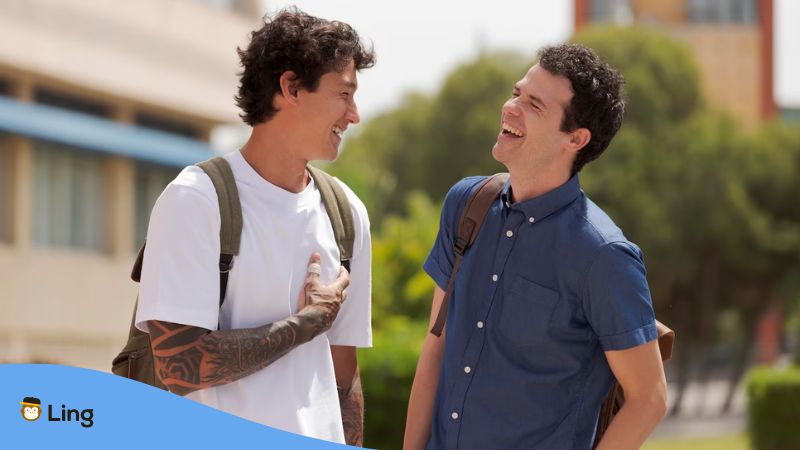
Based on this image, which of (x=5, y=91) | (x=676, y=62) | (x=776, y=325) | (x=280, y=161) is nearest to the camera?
(x=280, y=161)

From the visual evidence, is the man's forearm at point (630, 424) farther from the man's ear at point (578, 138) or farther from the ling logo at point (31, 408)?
the ling logo at point (31, 408)

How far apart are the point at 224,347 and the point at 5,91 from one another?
28128mm

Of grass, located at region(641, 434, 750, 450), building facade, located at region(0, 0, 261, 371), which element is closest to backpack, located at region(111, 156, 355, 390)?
grass, located at region(641, 434, 750, 450)

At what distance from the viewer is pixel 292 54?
381cm

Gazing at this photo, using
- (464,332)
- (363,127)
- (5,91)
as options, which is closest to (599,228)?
(464,332)

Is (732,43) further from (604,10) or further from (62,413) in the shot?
(62,413)

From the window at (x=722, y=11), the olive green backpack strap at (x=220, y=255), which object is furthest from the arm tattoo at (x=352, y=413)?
the window at (x=722, y=11)

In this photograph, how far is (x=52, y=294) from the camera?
3166 cm

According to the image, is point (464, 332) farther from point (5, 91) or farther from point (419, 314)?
point (5, 91)

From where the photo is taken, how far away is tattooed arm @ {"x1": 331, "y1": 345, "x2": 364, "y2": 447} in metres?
4.00

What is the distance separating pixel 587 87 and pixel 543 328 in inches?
25.8

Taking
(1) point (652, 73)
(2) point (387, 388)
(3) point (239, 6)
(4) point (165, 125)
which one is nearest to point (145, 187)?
(4) point (165, 125)

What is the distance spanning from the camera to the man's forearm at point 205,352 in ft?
11.8

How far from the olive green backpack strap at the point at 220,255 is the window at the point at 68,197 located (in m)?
28.6
